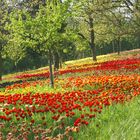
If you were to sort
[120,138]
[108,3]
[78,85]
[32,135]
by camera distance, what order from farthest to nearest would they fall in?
[108,3] → [78,85] → [32,135] → [120,138]

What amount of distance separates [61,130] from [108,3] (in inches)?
706

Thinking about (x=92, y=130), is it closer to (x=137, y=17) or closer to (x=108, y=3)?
(x=137, y=17)

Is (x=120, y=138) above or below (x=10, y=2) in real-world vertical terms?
below

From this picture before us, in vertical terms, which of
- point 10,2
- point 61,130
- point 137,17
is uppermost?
point 10,2

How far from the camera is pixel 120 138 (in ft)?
→ 18.6

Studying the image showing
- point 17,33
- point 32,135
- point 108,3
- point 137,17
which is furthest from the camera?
point 108,3

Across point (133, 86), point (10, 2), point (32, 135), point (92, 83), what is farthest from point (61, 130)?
point (10, 2)

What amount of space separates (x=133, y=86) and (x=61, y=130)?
5823 millimetres

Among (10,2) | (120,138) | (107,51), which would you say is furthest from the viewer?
(107,51)

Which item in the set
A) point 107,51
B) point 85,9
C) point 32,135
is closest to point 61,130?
point 32,135

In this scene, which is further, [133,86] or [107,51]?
[107,51]

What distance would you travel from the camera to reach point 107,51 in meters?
110

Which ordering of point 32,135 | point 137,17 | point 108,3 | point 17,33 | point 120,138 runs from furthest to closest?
point 108,3 → point 137,17 → point 17,33 → point 32,135 → point 120,138

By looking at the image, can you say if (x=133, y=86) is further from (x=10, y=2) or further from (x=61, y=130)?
(x=10, y=2)
